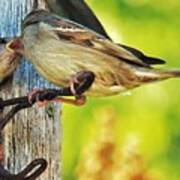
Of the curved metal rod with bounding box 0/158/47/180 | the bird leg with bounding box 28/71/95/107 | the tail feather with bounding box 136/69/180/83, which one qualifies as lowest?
the curved metal rod with bounding box 0/158/47/180

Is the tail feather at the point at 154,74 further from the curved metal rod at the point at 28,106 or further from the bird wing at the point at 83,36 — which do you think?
the curved metal rod at the point at 28,106

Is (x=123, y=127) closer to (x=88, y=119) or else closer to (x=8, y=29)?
(x=88, y=119)

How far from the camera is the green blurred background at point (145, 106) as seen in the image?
3264 mm

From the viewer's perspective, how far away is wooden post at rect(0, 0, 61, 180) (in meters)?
2.14

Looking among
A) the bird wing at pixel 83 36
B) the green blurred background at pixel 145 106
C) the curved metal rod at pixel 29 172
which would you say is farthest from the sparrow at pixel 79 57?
the green blurred background at pixel 145 106

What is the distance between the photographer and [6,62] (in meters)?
2.11

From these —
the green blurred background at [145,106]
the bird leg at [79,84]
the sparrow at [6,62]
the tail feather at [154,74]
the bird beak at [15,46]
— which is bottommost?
the green blurred background at [145,106]

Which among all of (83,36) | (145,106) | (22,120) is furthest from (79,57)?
(145,106)

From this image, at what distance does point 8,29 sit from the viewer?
216 cm

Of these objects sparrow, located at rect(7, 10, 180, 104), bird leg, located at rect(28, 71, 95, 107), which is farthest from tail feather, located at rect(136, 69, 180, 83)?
bird leg, located at rect(28, 71, 95, 107)

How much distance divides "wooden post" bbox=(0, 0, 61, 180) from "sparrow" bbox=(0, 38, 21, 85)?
0.02 metres

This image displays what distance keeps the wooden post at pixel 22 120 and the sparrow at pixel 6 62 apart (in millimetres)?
22

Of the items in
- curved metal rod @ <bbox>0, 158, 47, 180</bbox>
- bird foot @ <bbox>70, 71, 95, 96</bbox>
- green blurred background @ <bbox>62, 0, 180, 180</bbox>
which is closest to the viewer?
bird foot @ <bbox>70, 71, 95, 96</bbox>

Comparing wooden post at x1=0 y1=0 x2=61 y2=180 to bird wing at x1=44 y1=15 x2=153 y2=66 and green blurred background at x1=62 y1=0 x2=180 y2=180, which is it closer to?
bird wing at x1=44 y1=15 x2=153 y2=66
